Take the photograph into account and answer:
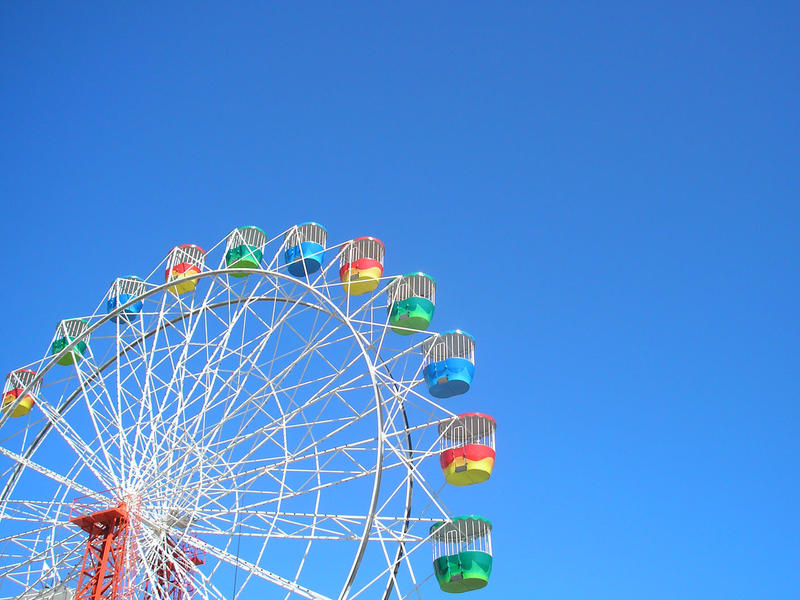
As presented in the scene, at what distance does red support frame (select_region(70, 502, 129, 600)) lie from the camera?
15.6 meters

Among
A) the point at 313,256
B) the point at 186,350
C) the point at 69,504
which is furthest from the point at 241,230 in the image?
the point at 69,504

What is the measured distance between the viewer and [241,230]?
20359 millimetres

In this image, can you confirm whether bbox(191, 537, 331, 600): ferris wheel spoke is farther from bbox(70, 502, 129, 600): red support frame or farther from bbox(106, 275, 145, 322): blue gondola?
bbox(106, 275, 145, 322): blue gondola

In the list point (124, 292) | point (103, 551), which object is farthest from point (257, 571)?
point (124, 292)

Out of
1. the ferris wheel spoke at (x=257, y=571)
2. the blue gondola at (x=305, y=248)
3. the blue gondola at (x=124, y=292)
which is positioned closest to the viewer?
the ferris wheel spoke at (x=257, y=571)

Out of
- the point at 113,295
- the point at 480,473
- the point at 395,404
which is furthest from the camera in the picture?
the point at 113,295

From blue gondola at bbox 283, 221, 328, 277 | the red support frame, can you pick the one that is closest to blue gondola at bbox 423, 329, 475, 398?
blue gondola at bbox 283, 221, 328, 277

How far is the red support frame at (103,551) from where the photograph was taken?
15.6 meters

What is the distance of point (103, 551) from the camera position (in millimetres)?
15930

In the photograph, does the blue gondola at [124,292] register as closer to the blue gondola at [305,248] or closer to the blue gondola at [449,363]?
the blue gondola at [305,248]

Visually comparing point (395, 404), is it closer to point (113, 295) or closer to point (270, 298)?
point (270, 298)

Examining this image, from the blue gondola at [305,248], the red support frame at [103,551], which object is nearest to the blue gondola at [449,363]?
the blue gondola at [305,248]

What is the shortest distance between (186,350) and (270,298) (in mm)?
2136

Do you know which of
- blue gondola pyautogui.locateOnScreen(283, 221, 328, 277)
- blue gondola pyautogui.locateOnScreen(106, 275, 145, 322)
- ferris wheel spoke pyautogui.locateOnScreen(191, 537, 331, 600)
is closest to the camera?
ferris wheel spoke pyautogui.locateOnScreen(191, 537, 331, 600)
